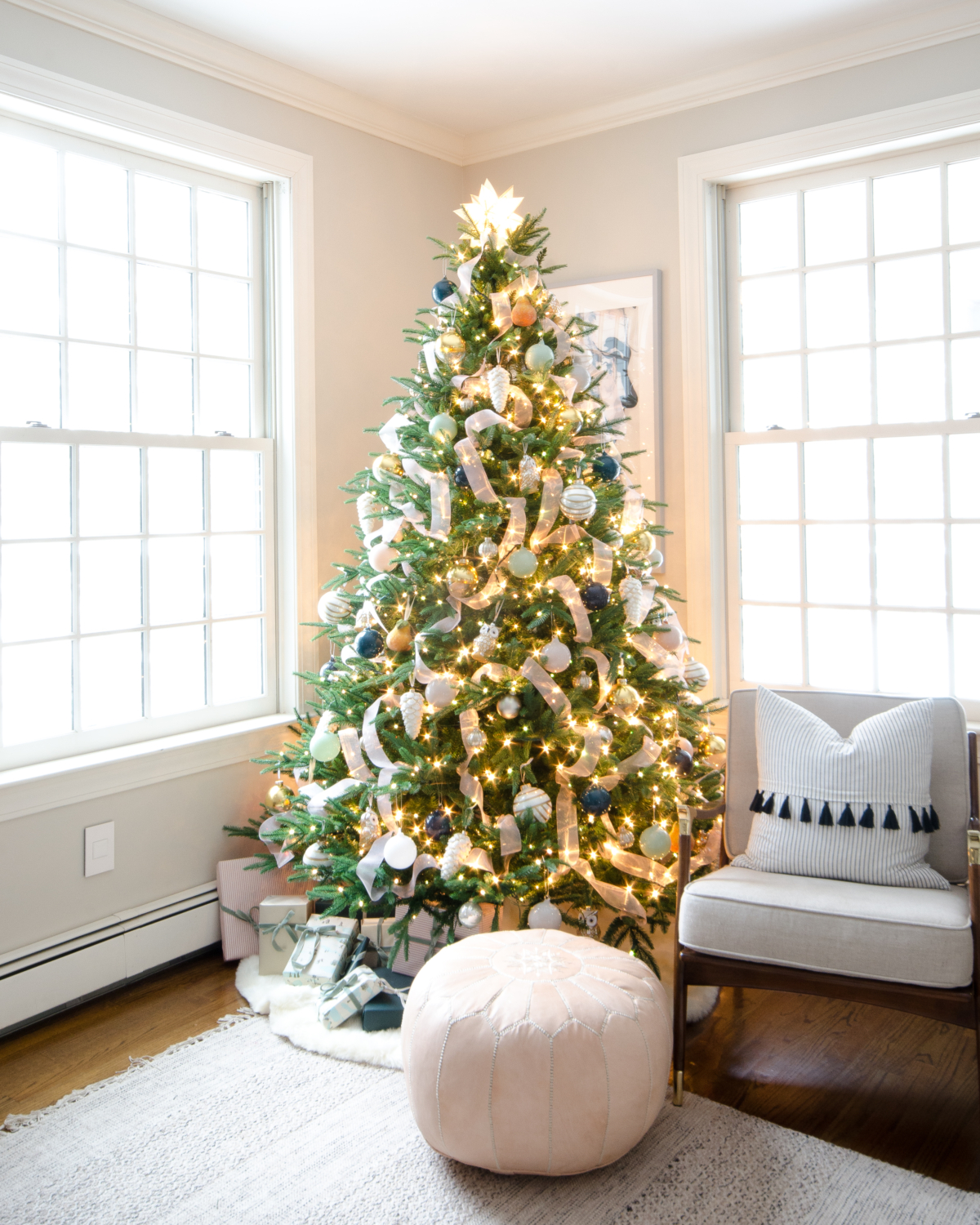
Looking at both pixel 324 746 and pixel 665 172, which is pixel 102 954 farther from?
pixel 665 172

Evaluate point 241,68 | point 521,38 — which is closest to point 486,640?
point 521,38

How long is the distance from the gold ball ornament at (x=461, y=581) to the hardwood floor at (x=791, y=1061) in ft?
4.19

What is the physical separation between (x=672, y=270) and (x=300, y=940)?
251 cm

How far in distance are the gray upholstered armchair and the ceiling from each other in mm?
2050

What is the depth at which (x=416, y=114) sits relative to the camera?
3514 mm

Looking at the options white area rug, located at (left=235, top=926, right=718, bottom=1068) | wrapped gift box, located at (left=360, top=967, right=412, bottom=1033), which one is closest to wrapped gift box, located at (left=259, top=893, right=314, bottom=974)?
white area rug, located at (left=235, top=926, right=718, bottom=1068)

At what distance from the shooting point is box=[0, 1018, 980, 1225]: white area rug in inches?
71.1

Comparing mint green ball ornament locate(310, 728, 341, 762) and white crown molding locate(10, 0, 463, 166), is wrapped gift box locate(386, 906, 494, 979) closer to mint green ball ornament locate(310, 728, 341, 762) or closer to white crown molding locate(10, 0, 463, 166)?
mint green ball ornament locate(310, 728, 341, 762)

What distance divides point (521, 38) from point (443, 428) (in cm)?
135

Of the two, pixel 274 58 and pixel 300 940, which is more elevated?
pixel 274 58

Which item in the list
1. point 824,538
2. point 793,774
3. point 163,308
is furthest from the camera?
point 824,538

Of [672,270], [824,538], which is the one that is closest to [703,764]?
[824,538]

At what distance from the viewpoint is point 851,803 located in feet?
7.59

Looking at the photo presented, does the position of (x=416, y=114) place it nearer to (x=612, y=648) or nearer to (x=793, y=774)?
(x=612, y=648)
